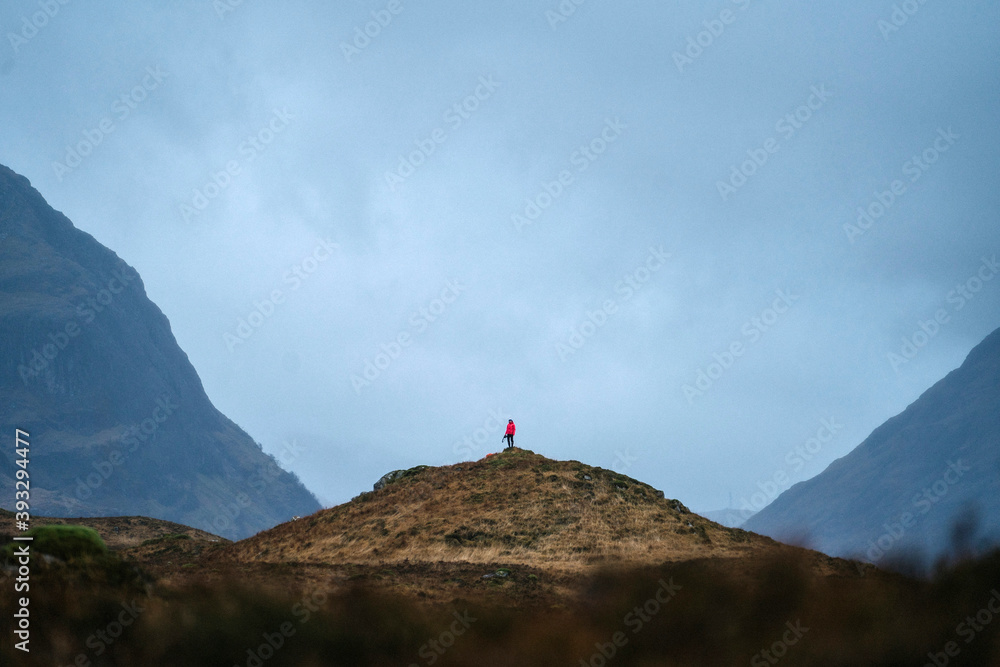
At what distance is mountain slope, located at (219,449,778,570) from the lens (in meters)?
27.6

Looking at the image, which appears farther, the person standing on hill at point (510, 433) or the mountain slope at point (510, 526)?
the person standing on hill at point (510, 433)

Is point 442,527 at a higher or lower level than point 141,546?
lower

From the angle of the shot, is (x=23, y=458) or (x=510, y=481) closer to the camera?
(x=23, y=458)

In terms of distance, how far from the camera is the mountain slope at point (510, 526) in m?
27.6

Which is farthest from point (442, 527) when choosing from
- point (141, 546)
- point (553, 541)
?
point (141, 546)

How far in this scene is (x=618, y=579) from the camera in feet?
29.0

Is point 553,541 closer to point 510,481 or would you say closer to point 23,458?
point 510,481

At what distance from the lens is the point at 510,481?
3591 centimetres

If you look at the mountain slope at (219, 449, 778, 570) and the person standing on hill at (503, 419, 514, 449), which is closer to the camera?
the mountain slope at (219, 449, 778, 570)

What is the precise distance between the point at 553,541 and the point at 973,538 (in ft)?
67.5

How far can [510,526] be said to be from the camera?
30266mm

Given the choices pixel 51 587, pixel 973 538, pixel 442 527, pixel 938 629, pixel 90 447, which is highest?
pixel 90 447

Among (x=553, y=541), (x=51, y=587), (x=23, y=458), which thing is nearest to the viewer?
(x=51, y=587)

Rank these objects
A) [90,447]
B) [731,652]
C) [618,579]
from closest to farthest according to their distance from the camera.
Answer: [731,652]
[618,579]
[90,447]
